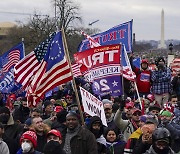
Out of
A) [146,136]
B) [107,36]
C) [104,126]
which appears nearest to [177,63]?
[107,36]

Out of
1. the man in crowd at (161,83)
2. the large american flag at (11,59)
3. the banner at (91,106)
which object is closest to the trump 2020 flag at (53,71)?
the banner at (91,106)

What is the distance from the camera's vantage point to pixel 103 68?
9.09 meters

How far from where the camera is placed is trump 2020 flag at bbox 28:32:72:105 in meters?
8.05

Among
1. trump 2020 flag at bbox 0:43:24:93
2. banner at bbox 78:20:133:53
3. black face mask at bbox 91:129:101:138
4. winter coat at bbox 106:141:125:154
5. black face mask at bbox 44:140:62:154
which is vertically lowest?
winter coat at bbox 106:141:125:154

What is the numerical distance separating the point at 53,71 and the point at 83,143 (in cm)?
182

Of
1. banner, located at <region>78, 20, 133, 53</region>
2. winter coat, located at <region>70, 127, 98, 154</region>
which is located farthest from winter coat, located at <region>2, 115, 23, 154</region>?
banner, located at <region>78, 20, 133, 53</region>

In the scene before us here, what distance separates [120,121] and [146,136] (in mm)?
2031

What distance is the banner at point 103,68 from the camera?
895 centimetres

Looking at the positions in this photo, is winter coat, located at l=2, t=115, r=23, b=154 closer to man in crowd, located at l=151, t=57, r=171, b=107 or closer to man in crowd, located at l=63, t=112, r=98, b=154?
man in crowd, located at l=63, t=112, r=98, b=154

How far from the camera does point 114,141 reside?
704 cm

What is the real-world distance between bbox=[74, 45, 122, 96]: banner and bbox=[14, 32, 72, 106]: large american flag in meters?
1.04

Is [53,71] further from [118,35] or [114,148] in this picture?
[118,35]

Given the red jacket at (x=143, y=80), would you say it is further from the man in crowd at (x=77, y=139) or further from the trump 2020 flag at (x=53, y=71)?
the man in crowd at (x=77, y=139)

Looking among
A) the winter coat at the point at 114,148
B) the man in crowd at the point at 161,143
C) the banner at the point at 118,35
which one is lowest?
the winter coat at the point at 114,148
